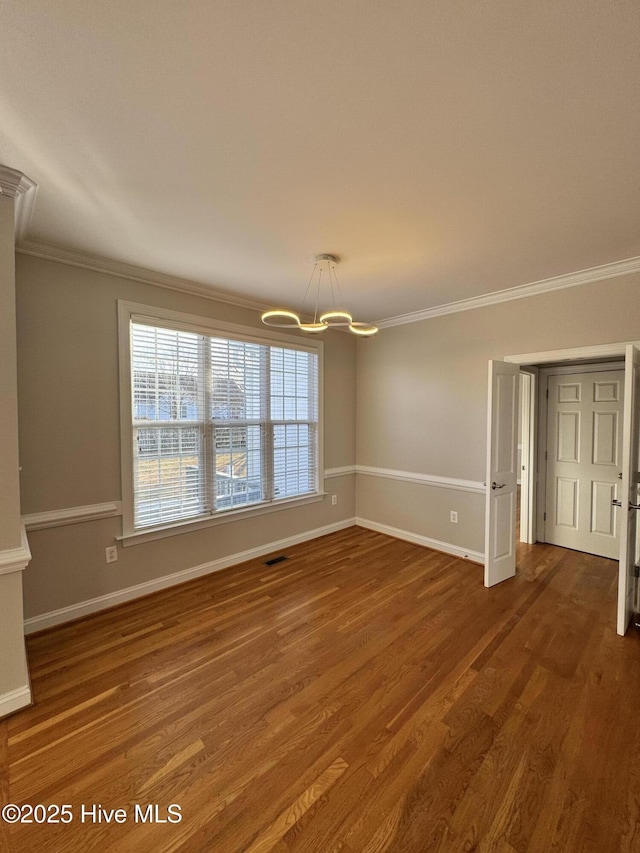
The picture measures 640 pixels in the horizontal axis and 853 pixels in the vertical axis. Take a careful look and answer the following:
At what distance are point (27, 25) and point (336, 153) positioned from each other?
1.08 m

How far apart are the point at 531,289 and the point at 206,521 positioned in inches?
144

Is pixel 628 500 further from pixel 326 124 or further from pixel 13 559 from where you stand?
pixel 13 559

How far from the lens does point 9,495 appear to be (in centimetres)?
178

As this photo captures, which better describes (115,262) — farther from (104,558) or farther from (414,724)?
(414,724)

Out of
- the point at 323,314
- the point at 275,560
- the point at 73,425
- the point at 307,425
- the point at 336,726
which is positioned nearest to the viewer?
the point at 336,726

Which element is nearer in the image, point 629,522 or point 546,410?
point 629,522

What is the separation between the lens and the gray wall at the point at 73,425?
7.85 feet

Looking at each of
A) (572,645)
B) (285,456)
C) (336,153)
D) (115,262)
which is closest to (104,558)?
(285,456)

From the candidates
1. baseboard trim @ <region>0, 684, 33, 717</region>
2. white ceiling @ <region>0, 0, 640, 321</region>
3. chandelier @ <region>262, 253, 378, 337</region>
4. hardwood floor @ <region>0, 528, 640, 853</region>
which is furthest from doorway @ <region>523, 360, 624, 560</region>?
baseboard trim @ <region>0, 684, 33, 717</region>

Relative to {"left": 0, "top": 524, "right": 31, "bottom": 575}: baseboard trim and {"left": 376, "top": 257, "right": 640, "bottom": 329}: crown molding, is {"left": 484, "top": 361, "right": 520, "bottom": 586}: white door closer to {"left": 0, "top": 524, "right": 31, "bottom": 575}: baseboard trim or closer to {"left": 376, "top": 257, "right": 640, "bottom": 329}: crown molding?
{"left": 376, "top": 257, "right": 640, "bottom": 329}: crown molding

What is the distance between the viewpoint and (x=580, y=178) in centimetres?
171

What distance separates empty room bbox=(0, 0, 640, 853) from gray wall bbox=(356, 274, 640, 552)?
0.10 ft

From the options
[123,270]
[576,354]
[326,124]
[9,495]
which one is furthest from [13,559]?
[576,354]

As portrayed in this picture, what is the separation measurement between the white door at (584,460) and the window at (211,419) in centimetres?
279
